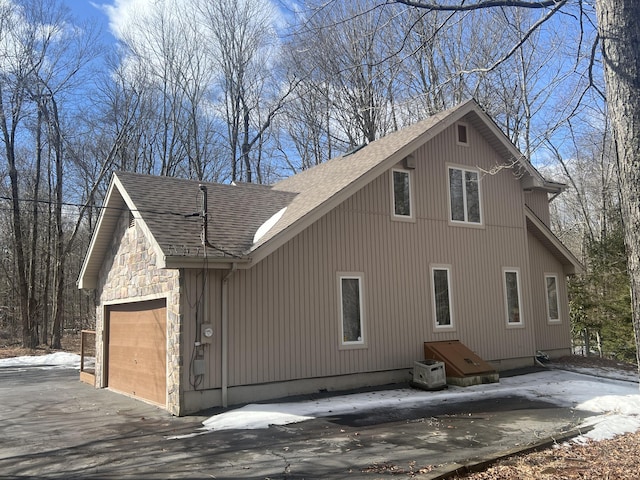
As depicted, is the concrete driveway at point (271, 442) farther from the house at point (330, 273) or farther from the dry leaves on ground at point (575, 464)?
Result: the house at point (330, 273)

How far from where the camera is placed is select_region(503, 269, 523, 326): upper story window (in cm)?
1405

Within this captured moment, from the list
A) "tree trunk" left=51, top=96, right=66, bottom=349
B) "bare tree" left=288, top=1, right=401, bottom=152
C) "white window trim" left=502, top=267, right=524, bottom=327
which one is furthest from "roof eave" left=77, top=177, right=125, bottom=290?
"tree trunk" left=51, top=96, right=66, bottom=349

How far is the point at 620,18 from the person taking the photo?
17.8ft

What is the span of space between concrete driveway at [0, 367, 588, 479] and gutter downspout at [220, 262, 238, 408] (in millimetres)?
784

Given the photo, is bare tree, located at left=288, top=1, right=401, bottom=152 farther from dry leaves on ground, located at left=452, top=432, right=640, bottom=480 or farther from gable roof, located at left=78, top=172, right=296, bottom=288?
dry leaves on ground, located at left=452, top=432, right=640, bottom=480

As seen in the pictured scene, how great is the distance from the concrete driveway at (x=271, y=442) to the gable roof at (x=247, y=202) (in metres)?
3.00

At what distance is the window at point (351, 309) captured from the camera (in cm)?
1132

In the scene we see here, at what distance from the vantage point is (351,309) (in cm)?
1148

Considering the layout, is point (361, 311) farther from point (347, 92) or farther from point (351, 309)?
point (347, 92)

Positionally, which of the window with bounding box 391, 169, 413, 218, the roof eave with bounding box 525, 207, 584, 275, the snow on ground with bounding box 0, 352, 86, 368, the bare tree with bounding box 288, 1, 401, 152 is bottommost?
the snow on ground with bounding box 0, 352, 86, 368

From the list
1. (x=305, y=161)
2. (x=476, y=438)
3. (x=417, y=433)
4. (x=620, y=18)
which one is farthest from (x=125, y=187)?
(x=305, y=161)

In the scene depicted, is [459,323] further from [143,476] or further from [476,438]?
[143,476]

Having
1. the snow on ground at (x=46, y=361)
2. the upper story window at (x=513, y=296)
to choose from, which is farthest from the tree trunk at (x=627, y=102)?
the snow on ground at (x=46, y=361)

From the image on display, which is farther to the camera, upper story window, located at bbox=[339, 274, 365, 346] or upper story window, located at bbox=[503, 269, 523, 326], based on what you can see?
upper story window, located at bbox=[503, 269, 523, 326]
